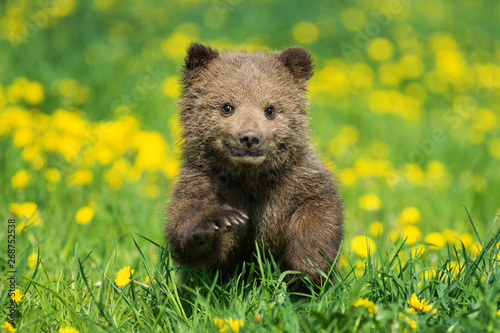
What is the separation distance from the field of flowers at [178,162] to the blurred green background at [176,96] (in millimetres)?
27

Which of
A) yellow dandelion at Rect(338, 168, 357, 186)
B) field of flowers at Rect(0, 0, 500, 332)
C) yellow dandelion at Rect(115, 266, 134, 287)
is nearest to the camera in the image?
field of flowers at Rect(0, 0, 500, 332)

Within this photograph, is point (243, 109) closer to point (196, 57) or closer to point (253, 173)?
point (253, 173)

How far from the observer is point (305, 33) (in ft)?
35.2

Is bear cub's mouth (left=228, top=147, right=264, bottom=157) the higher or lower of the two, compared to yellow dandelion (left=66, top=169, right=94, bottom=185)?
higher

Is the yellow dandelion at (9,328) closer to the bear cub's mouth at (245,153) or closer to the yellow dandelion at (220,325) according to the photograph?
the yellow dandelion at (220,325)

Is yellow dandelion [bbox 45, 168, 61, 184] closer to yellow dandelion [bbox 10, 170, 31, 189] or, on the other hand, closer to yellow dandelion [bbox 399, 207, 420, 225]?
yellow dandelion [bbox 10, 170, 31, 189]

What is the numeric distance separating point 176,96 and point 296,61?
4585 mm

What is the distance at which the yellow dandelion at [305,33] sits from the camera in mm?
10664

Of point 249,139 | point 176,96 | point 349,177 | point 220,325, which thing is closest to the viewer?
point 220,325

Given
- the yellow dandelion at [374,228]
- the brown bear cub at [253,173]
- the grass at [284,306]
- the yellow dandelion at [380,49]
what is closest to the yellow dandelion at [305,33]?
the yellow dandelion at [380,49]

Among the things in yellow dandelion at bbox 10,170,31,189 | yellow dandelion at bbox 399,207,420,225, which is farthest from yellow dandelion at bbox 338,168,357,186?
yellow dandelion at bbox 10,170,31,189

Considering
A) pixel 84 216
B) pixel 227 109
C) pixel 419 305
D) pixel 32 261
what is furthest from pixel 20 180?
pixel 419 305

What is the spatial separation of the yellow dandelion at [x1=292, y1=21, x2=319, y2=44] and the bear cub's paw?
7.60 meters

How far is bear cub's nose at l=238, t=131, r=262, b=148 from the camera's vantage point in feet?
12.1
